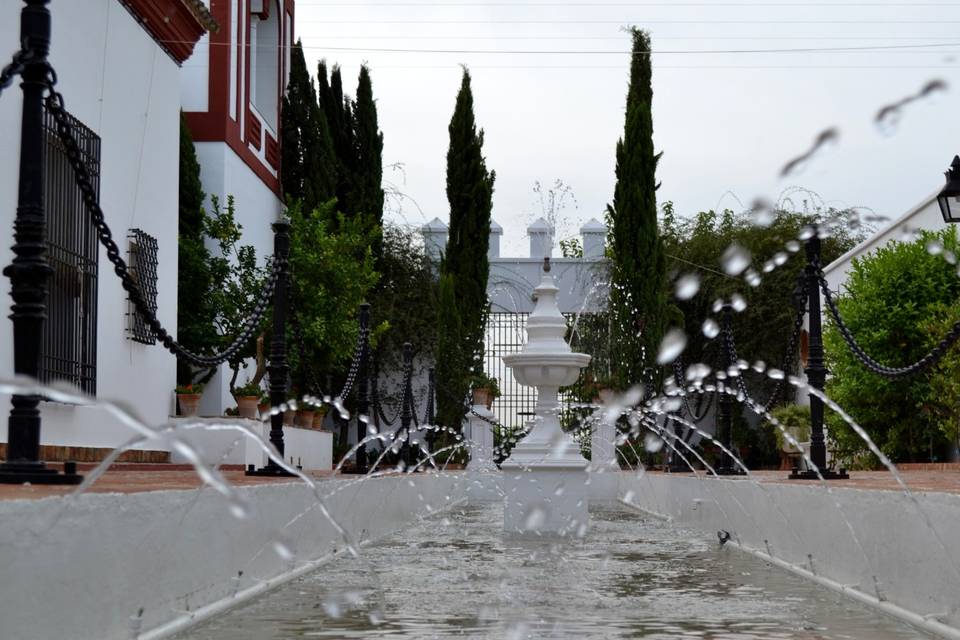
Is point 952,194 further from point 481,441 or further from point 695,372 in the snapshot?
point 695,372

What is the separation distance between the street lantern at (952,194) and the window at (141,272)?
7.22m

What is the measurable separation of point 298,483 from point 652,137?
18.3 meters

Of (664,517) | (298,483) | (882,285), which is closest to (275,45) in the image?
(882,285)

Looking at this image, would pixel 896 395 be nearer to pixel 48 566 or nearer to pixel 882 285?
pixel 882 285

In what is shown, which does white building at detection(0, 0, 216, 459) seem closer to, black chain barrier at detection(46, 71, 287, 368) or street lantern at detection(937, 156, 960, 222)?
black chain barrier at detection(46, 71, 287, 368)

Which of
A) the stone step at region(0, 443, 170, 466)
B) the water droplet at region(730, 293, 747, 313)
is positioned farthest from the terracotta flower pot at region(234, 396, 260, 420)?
the water droplet at region(730, 293, 747, 313)

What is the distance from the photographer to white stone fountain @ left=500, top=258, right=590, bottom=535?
10.0m

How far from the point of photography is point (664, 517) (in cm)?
1336

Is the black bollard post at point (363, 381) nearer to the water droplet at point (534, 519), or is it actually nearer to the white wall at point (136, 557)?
the water droplet at point (534, 519)

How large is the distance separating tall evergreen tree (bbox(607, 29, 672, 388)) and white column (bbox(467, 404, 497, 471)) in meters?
2.50

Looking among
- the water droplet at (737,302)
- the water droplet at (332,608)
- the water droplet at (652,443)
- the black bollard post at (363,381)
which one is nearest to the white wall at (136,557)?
the water droplet at (332,608)

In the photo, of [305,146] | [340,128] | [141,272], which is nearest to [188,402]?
[141,272]

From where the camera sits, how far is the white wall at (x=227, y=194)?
18.6m

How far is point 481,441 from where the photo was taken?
22.2 meters
